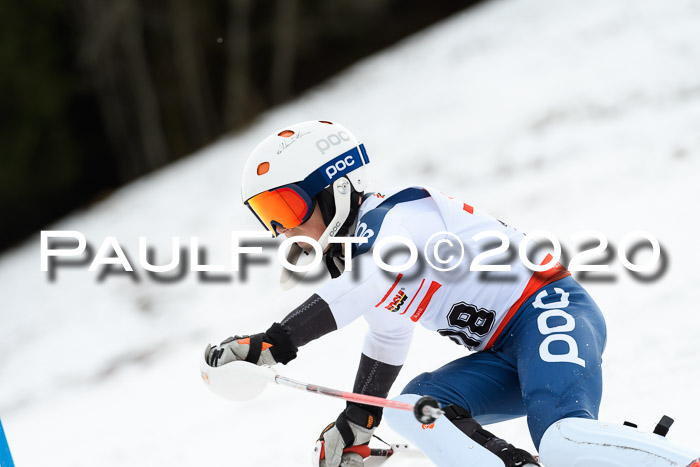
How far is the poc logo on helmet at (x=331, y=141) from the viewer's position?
2.74 m

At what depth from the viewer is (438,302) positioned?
2.65 metres

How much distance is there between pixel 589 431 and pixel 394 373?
1028mm

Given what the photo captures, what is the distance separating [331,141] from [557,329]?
3.15 feet

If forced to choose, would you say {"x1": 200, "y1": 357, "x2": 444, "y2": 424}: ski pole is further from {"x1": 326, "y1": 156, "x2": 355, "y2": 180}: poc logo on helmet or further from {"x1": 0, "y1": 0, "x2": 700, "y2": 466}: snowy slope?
{"x1": 0, "y1": 0, "x2": 700, "y2": 466}: snowy slope

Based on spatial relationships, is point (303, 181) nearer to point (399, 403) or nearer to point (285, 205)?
point (285, 205)

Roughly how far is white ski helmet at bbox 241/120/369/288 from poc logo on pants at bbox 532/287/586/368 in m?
0.69

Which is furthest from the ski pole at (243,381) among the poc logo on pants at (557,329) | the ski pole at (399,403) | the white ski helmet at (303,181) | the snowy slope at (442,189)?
the snowy slope at (442,189)

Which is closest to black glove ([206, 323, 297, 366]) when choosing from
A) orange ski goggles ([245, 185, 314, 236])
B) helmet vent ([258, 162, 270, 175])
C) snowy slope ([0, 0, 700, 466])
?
orange ski goggles ([245, 185, 314, 236])

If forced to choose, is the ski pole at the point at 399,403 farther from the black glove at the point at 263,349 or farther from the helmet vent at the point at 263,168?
the helmet vent at the point at 263,168

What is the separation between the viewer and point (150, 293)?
763 cm

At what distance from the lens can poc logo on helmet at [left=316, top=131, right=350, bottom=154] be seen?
2.74 metres

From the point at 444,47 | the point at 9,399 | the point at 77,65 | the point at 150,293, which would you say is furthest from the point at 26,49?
the point at 9,399

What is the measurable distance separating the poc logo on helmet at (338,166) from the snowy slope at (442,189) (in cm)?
133

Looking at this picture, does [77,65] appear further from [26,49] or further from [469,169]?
[469,169]
